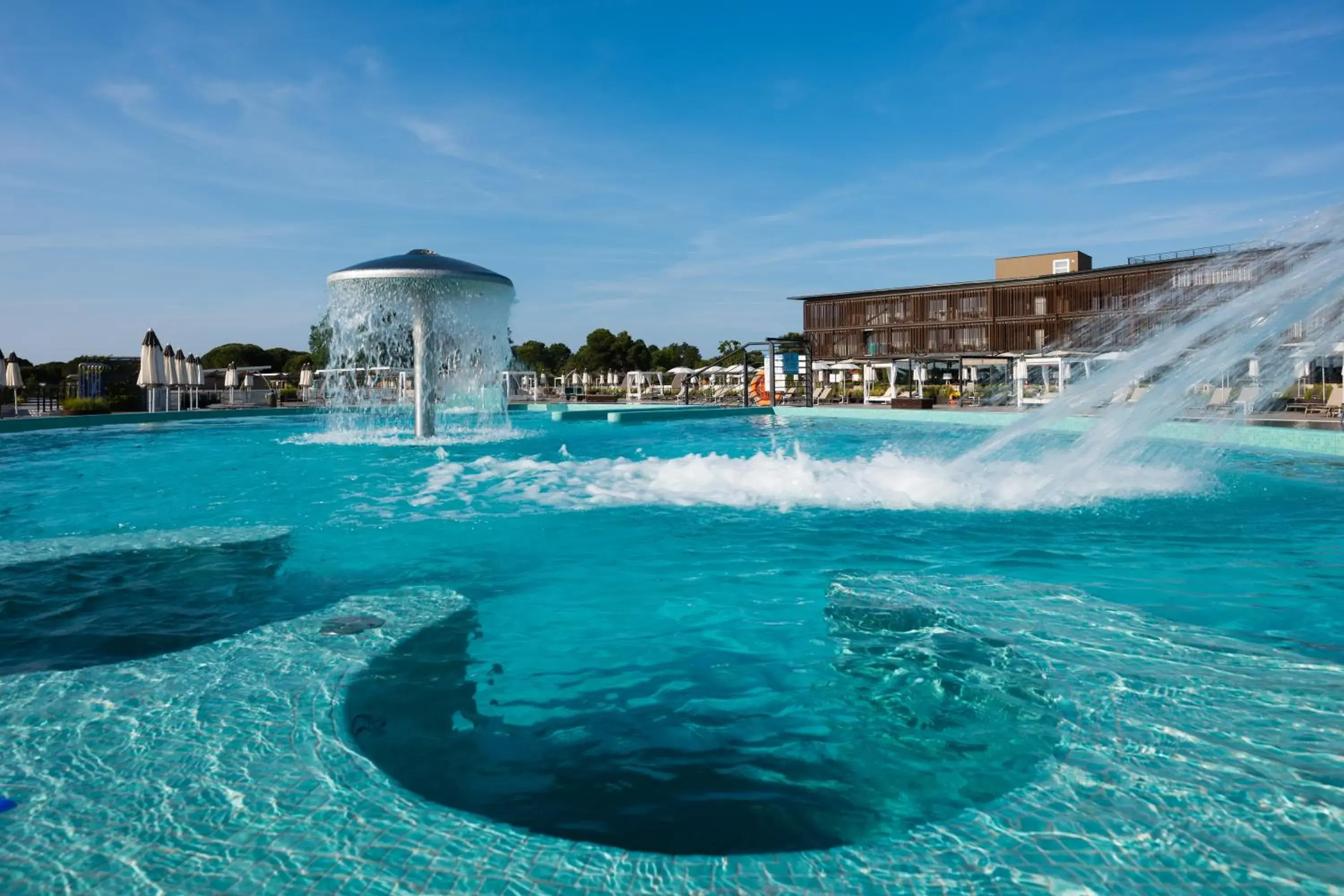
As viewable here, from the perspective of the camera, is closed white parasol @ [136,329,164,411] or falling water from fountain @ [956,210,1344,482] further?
closed white parasol @ [136,329,164,411]

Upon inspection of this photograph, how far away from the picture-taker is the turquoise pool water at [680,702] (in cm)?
264

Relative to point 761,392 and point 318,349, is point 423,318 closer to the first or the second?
point 761,392

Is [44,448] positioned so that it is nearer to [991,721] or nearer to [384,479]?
[384,479]

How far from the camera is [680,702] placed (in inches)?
162

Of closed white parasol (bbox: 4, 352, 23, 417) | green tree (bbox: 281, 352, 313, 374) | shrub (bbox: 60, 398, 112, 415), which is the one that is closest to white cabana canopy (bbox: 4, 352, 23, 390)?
closed white parasol (bbox: 4, 352, 23, 417)

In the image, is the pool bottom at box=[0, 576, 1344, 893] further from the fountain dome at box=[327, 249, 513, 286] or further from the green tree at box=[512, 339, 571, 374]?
the green tree at box=[512, 339, 571, 374]

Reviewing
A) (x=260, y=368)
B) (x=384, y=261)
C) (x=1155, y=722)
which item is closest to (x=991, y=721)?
(x=1155, y=722)

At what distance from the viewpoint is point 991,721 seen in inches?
146

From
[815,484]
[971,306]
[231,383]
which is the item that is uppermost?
[971,306]

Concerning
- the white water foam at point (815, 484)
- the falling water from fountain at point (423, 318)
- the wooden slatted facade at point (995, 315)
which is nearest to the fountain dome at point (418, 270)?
the falling water from fountain at point (423, 318)

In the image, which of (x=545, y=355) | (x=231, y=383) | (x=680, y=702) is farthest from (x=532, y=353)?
(x=680, y=702)

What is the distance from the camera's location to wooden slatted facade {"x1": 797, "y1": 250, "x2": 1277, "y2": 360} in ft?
167

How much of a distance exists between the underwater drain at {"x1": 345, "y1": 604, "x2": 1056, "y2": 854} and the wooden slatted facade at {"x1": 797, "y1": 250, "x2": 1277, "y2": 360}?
130 feet

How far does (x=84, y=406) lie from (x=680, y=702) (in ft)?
89.0
